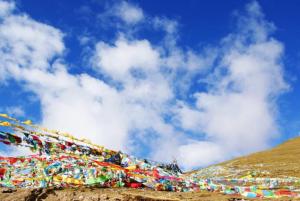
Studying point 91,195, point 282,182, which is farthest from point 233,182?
point 91,195

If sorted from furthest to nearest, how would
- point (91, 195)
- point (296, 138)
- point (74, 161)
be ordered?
point (296, 138), point (74, 161), point (91, 195)

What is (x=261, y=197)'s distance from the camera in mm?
17062

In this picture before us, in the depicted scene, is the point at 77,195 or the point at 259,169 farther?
the point at 259,169

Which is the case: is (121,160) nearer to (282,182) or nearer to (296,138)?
(282,182)

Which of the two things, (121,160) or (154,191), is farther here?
(121,160)

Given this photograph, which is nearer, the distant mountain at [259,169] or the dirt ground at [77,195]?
the dirt ground at [77,195]

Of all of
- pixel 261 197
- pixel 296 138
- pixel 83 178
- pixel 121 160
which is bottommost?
pixel 261 197

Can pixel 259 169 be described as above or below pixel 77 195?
above

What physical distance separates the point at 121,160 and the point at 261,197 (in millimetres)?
8515

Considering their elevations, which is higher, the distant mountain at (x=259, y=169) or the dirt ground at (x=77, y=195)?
the distant mountain at (x=259, y=169)

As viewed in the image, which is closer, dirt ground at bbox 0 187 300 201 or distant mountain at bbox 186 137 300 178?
dirt ground at bbox 0 187 300 201

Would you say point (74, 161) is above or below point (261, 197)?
above

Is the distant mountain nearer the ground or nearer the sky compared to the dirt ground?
nearer the sky

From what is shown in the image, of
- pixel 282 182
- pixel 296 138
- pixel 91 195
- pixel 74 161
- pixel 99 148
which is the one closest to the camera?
pixel 91 195
